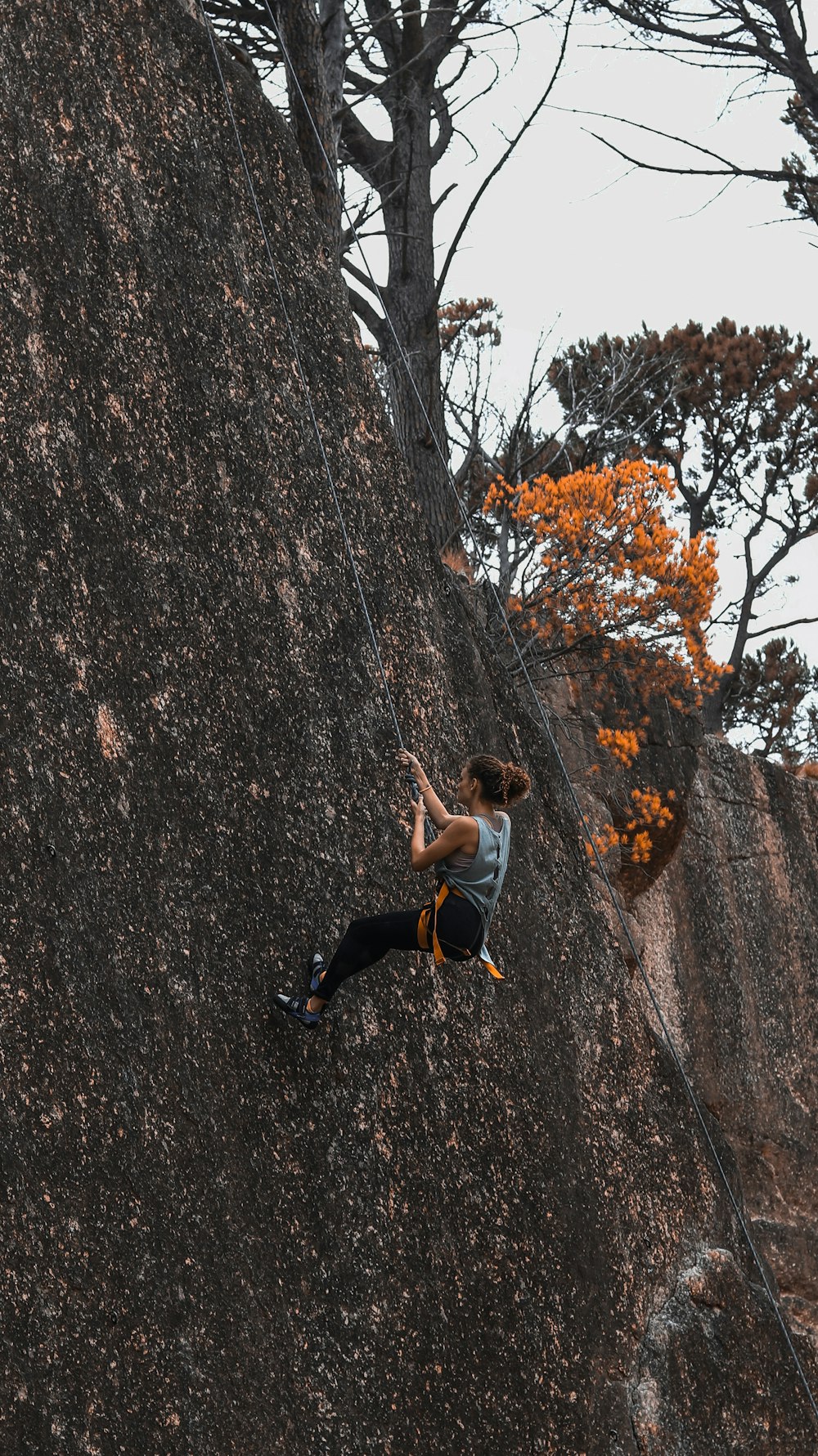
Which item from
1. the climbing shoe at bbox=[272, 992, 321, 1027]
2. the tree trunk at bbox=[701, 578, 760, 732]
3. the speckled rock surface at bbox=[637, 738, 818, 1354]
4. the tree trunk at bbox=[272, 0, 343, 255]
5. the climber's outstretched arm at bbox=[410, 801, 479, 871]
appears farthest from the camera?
the tree trunk at bbox=[701, 578, 760, 732]

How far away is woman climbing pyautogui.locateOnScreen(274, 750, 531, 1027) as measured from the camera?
5332 millimetres

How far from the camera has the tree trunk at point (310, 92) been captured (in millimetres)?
9766

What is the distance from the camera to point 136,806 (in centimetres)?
532

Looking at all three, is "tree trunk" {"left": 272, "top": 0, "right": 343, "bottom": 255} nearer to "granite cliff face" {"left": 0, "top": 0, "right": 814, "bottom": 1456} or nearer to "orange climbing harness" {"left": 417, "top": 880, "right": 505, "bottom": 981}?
"granite cliff face" {"left": 0, "top": 0, "right": 814, "bottom": 1456}

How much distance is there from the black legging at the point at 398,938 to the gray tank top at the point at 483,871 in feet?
0.14

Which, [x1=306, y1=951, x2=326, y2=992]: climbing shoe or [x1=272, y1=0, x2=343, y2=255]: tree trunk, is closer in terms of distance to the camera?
[x1=306, y1=951, x2=326, y2=992]: climbing shoe

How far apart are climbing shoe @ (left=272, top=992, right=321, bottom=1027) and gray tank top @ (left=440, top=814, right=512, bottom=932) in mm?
731

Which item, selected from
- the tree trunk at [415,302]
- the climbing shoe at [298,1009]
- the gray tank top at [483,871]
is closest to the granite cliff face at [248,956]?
the climbing shoe at [298,1009]

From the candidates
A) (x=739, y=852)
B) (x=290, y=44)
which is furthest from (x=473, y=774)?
(x=739, y=852)

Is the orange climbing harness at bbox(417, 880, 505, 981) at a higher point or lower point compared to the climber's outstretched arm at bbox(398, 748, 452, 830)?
lower

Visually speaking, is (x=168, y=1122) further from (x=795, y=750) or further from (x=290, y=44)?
(x=795, y=750)

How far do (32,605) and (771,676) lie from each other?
20.1 meters

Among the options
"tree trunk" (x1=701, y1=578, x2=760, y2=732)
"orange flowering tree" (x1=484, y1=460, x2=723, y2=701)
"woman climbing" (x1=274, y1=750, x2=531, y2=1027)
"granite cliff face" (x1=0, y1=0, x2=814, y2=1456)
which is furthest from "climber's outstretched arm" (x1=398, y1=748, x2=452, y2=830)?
"tree trunk" (x1=701, y1=578, x2=760, y2=732)

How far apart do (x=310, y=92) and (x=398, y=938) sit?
6.91 metres
